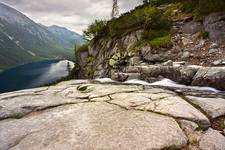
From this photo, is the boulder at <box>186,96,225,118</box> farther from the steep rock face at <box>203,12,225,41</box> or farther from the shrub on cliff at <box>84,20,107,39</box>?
the shrub on cliff at <box>84,20,107,39</box>

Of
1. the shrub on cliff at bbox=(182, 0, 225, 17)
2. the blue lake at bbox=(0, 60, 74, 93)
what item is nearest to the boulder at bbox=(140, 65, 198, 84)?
the shrub on cliff at bbox=(182, 0, 225, 17)

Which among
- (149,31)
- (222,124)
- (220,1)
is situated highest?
(220,1)

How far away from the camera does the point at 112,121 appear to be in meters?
5.61

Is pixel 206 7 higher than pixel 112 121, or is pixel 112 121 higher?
pixel 206 7

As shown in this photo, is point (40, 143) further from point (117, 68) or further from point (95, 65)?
point (95, 65)

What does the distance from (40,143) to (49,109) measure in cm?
188

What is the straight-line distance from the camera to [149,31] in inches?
604

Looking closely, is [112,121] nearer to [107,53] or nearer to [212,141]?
[212,141]

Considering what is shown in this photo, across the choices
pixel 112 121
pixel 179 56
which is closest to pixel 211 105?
pixel 112 121

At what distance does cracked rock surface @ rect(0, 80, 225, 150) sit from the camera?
15.9ft

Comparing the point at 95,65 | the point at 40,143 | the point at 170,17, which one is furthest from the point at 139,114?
the point at 95,65

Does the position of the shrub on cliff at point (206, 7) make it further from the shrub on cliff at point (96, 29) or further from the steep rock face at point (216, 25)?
the shrub on cliff at point (96, 29)

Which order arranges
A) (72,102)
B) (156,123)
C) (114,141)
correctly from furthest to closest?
(72,102)
(156,123)
(114,141)

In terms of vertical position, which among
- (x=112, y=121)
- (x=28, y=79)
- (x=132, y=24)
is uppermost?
(x=132, y=24)
